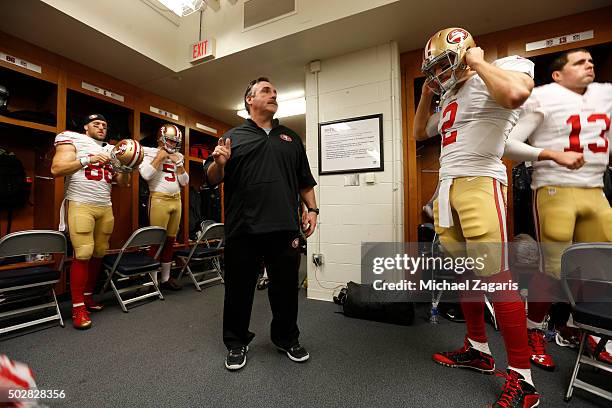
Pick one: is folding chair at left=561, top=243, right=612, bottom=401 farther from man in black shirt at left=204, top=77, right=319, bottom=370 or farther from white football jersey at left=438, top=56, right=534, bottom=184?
man in black shirt at left=204, top=77, right=319, bottom=370

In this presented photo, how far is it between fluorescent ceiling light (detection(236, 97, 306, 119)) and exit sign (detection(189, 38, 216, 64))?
1.38 metres

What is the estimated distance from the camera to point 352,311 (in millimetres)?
2328

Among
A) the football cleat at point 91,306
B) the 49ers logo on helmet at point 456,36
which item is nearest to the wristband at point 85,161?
the football cleat at point 91,306

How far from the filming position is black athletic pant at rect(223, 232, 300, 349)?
156 centimetres

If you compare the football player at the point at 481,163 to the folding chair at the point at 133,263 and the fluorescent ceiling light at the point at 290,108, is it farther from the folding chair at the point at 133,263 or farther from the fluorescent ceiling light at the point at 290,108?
the fluorescent ceiling light at the point at 290,108

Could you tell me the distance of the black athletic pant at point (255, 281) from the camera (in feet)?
5.10

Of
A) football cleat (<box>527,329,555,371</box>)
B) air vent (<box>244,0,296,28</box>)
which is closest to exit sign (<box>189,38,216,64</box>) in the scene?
air vent (<box>244,0,296,28</box>)

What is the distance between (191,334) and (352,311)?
1301 mm

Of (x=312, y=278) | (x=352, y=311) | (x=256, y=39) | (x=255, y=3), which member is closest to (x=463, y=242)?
(x=352, y=311)

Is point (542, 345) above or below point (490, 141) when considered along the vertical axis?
below

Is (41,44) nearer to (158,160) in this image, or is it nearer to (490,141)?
(158,160)

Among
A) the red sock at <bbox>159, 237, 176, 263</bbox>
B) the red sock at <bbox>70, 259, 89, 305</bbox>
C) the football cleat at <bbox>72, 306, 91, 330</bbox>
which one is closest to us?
the football cleat at <bbox>72, 306, 91, 330</bbox>

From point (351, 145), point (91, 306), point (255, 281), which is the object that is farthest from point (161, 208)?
point (351, 145)

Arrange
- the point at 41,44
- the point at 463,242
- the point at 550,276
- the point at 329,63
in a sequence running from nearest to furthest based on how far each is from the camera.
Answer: the point at 463,242
the point at 550,276
the point at 41,44
the point at 329,63
